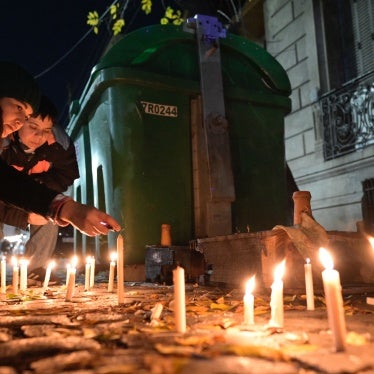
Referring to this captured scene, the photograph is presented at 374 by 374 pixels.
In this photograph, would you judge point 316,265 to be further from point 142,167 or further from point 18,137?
point 18,137

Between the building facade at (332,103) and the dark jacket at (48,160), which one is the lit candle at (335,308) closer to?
the dark jacket at (48,160)

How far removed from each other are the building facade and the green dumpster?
9.19 feet

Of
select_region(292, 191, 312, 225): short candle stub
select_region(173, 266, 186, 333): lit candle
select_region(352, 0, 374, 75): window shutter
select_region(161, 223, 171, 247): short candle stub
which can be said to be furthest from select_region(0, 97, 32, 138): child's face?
select_region(352, 0, 374, 75): window shutter

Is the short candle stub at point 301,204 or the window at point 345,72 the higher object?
the window at point 345,72

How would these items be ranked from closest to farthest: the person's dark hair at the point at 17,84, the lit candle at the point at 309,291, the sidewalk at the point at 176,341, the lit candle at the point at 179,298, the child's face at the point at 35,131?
the sidewalk at the point at 176,341
the lit candle at the point at 179,298
the lit candle at the point at 309,291
the person's dark hair at the point at 17,84
the child's face at the point at 35,131

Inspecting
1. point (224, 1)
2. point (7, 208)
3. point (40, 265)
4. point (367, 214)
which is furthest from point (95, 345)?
point (224, 1)

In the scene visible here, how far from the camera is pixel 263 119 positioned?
551 centimetres

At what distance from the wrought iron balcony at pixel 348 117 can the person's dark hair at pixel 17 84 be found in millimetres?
6283

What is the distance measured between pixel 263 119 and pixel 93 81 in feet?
7.82

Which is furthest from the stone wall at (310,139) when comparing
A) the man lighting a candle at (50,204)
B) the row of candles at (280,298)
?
the man lighting a candle at (50,204)

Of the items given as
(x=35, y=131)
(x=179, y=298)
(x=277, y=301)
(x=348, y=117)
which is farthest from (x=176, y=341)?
(x=348, y=117)

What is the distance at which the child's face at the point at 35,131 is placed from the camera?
13.8ft

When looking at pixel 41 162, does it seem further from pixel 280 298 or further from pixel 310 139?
pixel 310 139

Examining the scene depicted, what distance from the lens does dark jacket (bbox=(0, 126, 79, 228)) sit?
425cm
